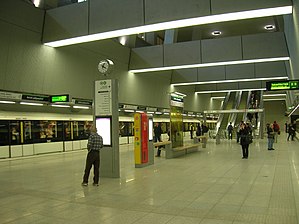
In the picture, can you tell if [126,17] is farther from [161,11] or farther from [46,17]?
[46,17]

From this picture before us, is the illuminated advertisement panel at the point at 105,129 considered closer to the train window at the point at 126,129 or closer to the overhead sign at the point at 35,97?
the overhead sign at the point at 35,97

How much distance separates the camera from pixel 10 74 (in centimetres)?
1314

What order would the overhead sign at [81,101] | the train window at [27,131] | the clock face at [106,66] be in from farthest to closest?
the overhead sign at [81,101] → the train window at [27,131] → the clock face at [106,66]

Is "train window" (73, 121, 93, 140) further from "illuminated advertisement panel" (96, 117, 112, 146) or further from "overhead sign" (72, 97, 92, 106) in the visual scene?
"illuminated advertisement panel" (96, 117, 112, 146)

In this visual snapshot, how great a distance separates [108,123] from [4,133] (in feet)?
25.4

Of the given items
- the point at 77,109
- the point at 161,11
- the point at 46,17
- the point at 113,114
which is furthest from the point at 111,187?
the point at 77,109

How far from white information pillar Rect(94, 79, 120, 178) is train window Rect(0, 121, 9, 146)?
280 inches

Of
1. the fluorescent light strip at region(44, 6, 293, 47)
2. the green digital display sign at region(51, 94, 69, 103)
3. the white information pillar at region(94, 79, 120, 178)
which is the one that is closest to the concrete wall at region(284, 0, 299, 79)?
the fluorescent light strip at region(44, 6, 293, 47)

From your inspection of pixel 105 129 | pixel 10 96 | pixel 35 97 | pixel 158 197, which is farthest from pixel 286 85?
pixel 10 96

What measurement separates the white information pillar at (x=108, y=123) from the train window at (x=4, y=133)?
7.12 metres

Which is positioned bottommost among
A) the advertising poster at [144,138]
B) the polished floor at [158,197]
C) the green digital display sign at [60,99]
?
the polished floor at [158,197]

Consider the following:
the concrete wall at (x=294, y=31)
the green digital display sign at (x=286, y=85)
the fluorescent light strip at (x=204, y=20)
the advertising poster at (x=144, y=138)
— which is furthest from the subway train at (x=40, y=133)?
the concrete wall at (x=294, y=31)

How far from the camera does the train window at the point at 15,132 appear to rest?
14761 millimetres

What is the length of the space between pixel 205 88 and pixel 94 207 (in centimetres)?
2604
